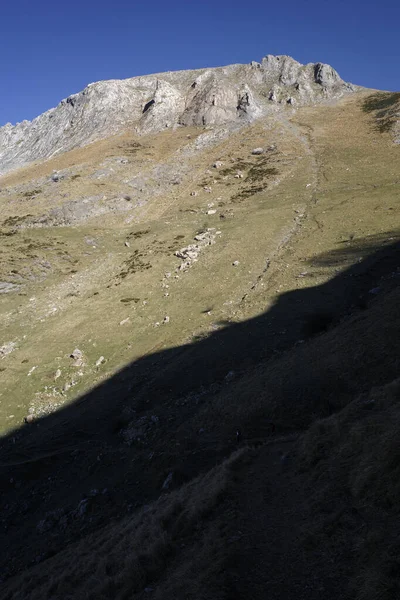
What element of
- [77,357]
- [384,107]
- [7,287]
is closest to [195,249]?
[77,357]

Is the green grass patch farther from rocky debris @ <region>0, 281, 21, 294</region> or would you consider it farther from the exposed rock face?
rocky debris @ <region>0, 281, 21, 294</region>

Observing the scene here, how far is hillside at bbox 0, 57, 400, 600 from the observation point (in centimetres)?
1144

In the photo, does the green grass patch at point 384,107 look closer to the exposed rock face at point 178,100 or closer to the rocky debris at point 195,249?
the exposed rock face at point 178,100

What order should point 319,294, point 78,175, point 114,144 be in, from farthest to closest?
1. point 114,144
2. point 78,175
3. point 319,294

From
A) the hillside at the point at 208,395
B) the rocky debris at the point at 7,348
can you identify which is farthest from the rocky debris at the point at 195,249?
the rocky debris at the point at 7,348

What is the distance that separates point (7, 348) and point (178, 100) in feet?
395

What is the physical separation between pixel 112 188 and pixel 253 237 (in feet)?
158

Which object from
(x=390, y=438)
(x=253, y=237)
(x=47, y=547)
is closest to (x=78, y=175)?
(x=253, y=237)

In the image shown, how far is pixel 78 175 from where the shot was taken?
101m

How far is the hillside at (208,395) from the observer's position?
1144cm

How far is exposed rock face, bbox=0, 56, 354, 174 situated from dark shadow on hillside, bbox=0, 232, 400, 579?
10755 centimetres

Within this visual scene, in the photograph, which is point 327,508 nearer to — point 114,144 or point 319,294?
point 319,294

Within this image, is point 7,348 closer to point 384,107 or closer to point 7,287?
point 7,287

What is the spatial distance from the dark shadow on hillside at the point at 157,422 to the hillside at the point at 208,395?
0.14 meters
